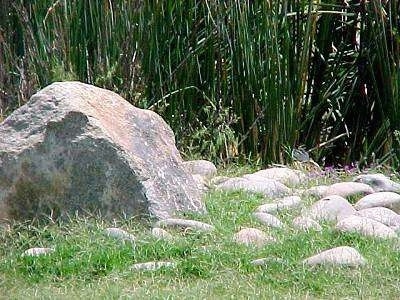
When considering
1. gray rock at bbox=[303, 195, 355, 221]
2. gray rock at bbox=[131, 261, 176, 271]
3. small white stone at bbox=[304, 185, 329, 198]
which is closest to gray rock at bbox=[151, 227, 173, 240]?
gray rock at bbox=[131, 261, 176, 271]

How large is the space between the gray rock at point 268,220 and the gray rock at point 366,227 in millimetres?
334

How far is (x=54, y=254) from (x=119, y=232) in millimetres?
385

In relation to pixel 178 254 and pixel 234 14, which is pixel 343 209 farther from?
pixel 234 14

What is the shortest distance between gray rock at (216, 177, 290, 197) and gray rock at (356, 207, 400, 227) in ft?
2.11

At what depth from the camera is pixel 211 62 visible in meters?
7.55

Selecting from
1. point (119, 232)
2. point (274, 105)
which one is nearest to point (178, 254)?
point (119, 232)

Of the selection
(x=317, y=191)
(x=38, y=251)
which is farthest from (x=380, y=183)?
(x=38, y=251)

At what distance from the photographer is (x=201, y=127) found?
7426mm

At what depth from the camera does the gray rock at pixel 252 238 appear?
4980 millimetres

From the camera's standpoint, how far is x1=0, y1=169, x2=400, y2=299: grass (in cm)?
438

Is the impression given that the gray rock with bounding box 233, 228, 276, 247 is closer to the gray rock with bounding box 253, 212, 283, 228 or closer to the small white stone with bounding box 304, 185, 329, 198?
the gray rock with bounding box 253, 212, 283, 228

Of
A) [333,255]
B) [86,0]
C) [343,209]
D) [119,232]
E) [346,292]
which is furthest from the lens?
[86,0]

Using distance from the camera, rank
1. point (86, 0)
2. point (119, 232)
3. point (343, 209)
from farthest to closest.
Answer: point (86, 0) < point (343, 209) < point (119, 232)

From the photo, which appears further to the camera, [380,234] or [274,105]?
[274,105]
